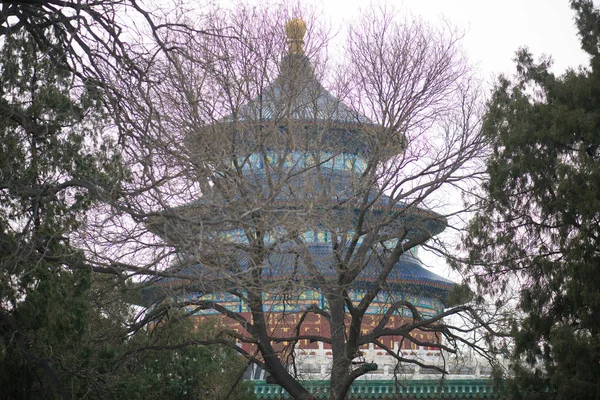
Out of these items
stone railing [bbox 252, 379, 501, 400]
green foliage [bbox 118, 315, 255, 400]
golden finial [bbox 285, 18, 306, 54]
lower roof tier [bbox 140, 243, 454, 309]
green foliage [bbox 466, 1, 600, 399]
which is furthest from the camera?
stone railing [bbox 252, 379, 501, 400]

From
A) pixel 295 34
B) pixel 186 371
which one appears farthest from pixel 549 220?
pixel 186 371

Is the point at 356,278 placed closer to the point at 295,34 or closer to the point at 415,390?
the point at 415,390

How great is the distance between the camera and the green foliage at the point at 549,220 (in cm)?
1249

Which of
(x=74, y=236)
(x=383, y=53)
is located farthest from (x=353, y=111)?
(x=74, y=236)

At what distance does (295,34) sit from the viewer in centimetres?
1459

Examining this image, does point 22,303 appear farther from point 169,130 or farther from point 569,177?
point 569,177

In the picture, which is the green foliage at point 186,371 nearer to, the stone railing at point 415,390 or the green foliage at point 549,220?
the stone railing at point 415,390

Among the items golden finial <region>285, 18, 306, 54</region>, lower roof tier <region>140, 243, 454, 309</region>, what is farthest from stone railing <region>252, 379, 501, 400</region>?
golden finial <region>285, 18, 306, 54</region>

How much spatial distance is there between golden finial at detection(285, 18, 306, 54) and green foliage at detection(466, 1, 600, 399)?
2.85 metres

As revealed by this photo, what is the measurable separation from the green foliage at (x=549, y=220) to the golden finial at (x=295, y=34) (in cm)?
285

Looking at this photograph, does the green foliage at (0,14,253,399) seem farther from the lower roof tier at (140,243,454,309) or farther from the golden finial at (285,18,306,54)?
the golden finial at (285,18,306,54)

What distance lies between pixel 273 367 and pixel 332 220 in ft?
7.38

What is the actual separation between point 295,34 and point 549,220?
4388 millimetres

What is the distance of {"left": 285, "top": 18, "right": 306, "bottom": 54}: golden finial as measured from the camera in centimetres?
1459
